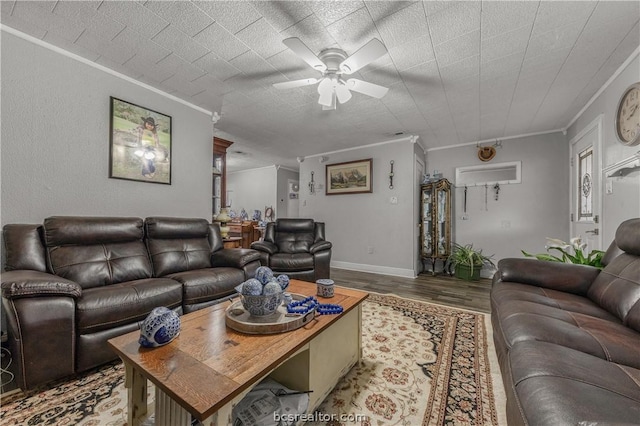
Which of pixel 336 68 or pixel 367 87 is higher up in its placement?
pixel 336 68

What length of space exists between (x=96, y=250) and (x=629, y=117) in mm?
4551

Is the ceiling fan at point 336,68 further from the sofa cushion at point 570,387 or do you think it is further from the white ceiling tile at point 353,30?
the sofa cushion at point 570,387

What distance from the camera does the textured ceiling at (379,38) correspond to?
1.68 meters

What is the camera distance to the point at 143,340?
104cm

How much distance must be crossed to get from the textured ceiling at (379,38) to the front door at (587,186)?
1.30ft

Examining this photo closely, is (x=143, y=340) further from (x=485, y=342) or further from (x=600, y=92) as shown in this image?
(x=600, y=92)

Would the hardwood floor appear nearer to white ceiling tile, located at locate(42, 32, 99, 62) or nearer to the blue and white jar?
the blue and white jar

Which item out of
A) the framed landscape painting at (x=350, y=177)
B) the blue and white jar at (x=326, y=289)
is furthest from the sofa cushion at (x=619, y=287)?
the framed landscape painting at (x=350, y=177)

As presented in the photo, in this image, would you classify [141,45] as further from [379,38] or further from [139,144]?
[379,38]

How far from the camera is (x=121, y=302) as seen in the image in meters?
Result: 1.66

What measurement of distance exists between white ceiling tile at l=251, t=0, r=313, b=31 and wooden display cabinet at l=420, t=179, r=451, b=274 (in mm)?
3542

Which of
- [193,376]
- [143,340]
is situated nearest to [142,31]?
[143,340]

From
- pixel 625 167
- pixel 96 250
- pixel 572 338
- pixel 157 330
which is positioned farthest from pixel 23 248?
pixel 625 167

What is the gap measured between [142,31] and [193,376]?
7.77ft
